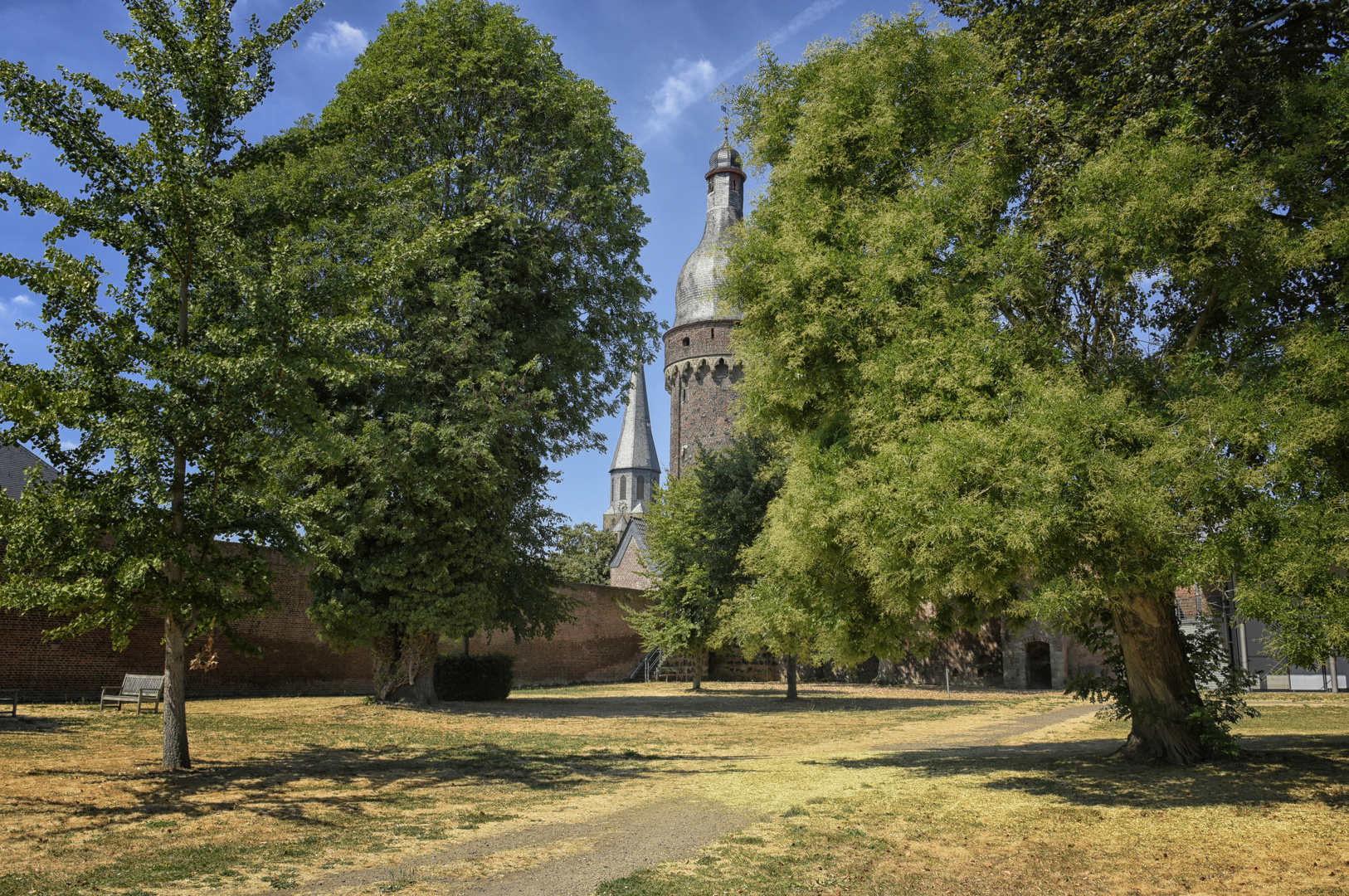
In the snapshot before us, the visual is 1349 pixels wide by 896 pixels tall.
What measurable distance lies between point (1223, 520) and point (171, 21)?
10850 millimetres

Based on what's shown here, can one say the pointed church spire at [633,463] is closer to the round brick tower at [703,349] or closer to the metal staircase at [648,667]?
the round brick tower at [703,349]

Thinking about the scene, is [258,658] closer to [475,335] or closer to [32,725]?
[32,725]

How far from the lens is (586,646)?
3369 centimetres

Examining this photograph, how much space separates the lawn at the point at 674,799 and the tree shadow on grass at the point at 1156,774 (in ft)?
0.15

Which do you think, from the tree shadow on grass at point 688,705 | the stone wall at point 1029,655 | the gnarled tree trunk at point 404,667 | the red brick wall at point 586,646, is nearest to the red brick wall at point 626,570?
the red brick wall at point 586,646

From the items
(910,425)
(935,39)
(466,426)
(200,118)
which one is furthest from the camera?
(466,426)

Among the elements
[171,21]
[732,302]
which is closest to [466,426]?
[732,302]

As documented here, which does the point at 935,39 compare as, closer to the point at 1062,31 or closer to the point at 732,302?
the point at 1062,31

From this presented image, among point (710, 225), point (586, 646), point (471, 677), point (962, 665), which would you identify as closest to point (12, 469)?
point (471, 677)

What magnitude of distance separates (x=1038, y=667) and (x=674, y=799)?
28.0 meters

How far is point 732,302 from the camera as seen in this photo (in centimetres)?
1091

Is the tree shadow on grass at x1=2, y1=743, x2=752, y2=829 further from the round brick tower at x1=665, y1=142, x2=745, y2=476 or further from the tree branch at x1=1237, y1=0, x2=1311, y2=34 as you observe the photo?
the round brick tower at x1=665, y1=142, x2=745, y2=476

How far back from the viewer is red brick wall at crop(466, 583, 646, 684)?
100 feet

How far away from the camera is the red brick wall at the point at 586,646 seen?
100ft
